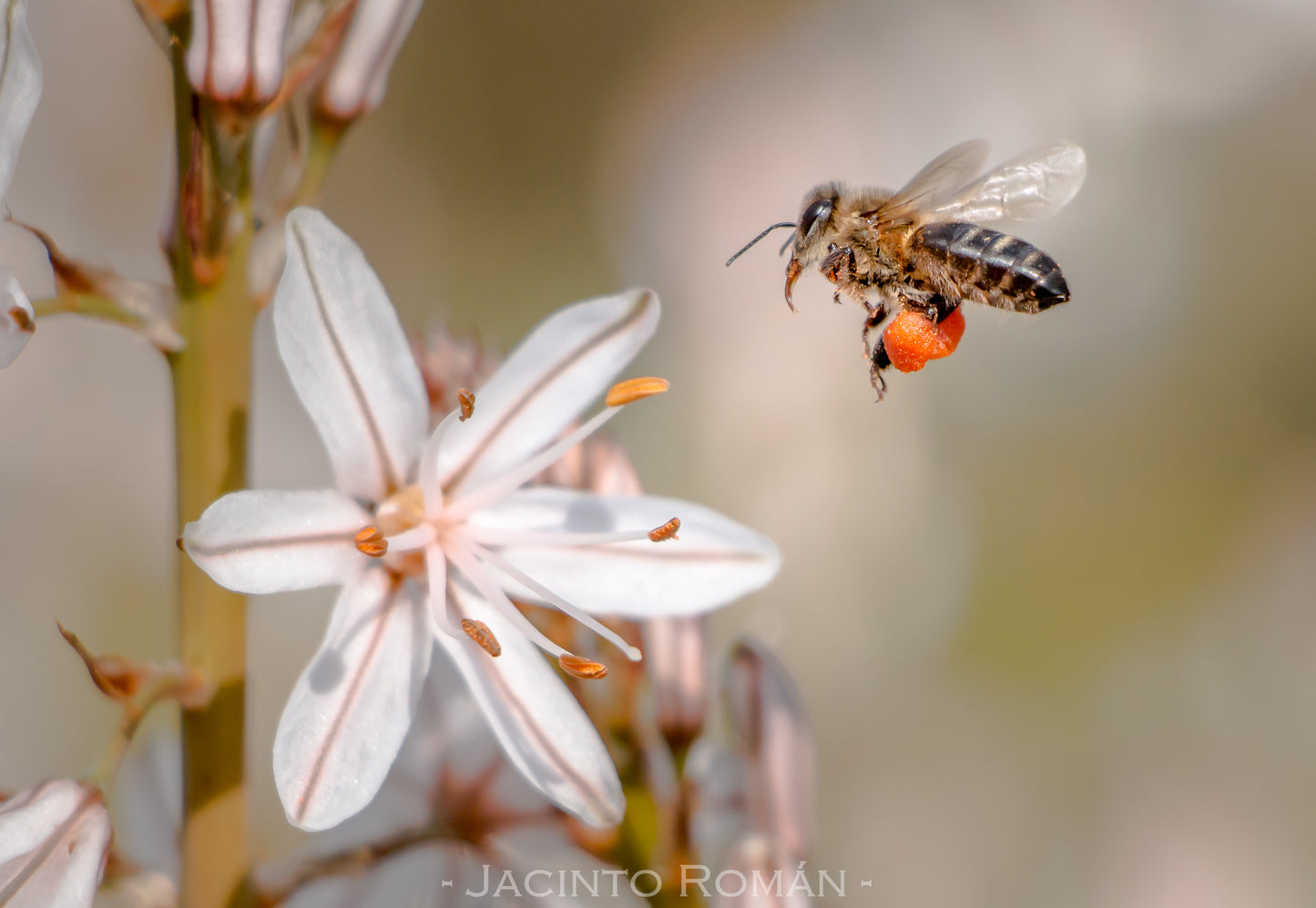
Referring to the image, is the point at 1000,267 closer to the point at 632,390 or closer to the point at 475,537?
→ the point at 632,390

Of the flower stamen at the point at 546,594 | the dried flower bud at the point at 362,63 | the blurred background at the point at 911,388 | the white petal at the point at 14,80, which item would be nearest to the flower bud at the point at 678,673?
the flower stamen at the point at 546,594

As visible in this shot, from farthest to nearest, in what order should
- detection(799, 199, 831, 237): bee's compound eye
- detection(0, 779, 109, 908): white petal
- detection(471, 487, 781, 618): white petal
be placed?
detection(799, 199, 831, 237): bee's compound eye → detection(471, 487, 781, 618): white petal → detection(0, 779, 109, 908): white petal

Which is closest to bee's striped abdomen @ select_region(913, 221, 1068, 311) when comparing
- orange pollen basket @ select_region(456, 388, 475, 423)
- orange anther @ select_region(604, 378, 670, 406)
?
orange anther @ select_region(604, 378, 670, 406)

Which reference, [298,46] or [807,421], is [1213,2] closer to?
[807,421]

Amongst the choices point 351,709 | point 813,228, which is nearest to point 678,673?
point 351,709

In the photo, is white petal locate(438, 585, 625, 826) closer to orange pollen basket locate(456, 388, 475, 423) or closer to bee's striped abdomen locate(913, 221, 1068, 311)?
orange pollen basket locate(456, 388, 475, 423)

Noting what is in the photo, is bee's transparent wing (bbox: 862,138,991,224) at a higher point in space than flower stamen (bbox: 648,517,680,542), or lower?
higher

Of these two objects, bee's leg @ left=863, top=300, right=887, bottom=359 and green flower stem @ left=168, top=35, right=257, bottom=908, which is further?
bee's leg @ left=863, top=300, right=887, bottom=359
